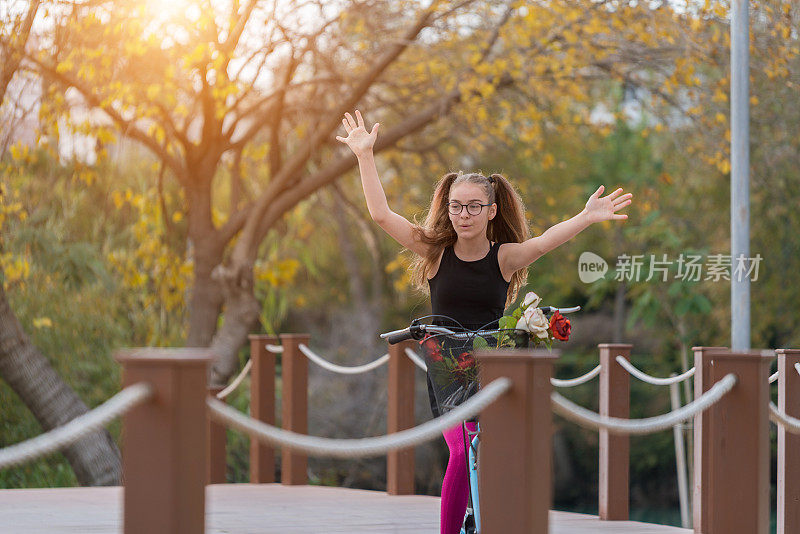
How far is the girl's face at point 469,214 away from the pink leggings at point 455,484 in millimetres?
788

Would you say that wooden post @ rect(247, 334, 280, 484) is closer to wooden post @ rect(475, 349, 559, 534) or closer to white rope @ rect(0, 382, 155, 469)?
wooden post @ rect(475, 349, 559, 534)

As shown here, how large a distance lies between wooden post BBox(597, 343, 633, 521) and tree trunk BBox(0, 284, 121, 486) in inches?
220

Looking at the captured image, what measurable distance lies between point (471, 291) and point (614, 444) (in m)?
2.29

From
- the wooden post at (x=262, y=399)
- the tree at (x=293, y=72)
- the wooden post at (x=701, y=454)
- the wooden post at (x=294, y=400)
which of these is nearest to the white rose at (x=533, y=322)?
the wooden post at (x=701, y=454)

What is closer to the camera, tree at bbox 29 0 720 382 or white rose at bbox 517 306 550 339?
white rose at bbox 517 306 550 339

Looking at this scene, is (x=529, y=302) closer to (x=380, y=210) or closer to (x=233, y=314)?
(x=380, y=210)

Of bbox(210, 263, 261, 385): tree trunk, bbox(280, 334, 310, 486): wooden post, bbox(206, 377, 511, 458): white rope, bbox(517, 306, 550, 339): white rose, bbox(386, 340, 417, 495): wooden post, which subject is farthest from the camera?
bbox(210, 263, 261, 385): tree trunk

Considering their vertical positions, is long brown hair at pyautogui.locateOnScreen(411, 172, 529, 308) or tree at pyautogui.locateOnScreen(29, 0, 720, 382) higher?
tree at pyautogui.locateOnScreen(29, 0, 720, 382)

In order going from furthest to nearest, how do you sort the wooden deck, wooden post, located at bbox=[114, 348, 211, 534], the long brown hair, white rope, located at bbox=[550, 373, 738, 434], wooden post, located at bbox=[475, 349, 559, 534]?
1. the wooden deck
2. the long brown hair
3. white rope, located at bbox=[550, 373, 738, 434]
4. wooden post, located at bbox=[475, 349, 559, 534]
5. wooden post, located at bbox=[114, 348, 211, 534]

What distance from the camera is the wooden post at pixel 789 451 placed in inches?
224

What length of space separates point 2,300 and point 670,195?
1289 centimetres

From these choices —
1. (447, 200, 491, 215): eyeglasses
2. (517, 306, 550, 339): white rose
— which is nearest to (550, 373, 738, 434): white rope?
(517, 306, 550, 339): white rose

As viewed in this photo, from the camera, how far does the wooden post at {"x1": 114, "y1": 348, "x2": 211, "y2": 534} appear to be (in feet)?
10.0

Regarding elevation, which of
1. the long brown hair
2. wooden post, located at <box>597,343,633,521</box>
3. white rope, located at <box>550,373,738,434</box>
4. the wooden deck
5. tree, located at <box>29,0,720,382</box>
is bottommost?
the wooden deck
